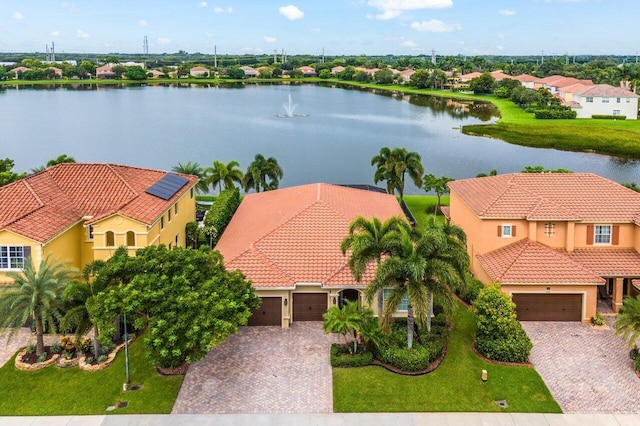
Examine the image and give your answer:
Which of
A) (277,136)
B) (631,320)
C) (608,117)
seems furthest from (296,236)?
(608,117)

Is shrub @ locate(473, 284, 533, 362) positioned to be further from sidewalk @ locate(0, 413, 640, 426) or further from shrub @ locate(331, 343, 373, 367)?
shrub @ locate(331, 343, 373, 367)

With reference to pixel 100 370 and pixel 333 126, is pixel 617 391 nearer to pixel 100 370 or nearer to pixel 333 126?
pixel 100 370

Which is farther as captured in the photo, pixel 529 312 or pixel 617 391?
pixel 529 312

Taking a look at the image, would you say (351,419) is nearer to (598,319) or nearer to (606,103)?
(598,319)

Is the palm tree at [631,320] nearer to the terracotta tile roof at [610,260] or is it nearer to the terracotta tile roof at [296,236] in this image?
the terracotta tile roof at [610,260]

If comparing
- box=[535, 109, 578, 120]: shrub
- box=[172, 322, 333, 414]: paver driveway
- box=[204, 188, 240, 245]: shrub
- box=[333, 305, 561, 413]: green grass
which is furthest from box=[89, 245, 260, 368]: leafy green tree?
box=[535, 109, 578, 120]: shrub

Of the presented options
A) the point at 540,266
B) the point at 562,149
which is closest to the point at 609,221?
the point at 540,266

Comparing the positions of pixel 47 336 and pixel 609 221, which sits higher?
pixel 609 221
